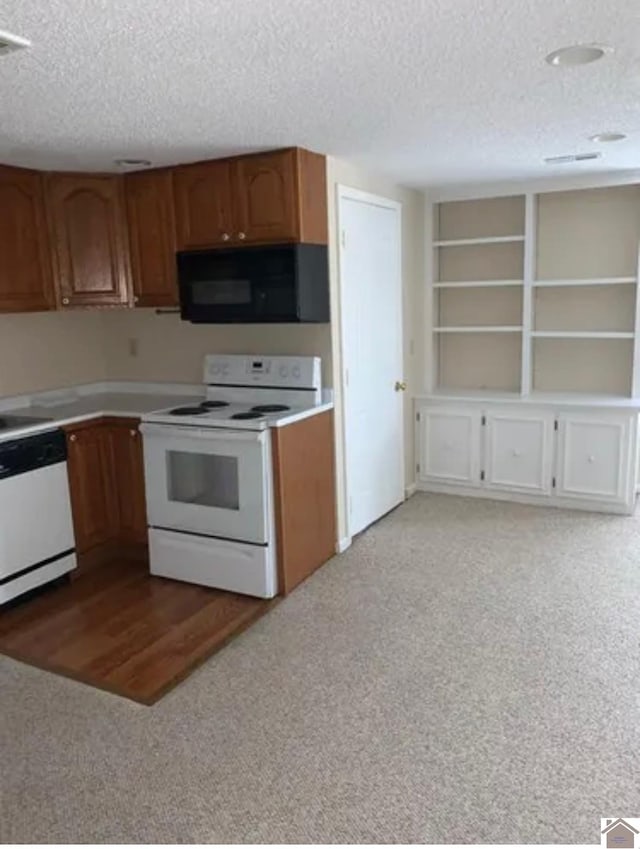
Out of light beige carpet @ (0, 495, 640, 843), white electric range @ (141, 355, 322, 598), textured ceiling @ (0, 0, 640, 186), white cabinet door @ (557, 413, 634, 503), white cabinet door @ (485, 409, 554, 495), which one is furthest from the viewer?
white cabinet door @ (485, 409, 554, 495)

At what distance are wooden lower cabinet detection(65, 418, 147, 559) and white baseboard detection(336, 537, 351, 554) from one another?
116 cm

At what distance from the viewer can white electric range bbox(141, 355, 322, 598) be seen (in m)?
3.44

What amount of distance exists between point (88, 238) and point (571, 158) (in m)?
2.84

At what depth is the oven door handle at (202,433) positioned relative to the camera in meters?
3.36

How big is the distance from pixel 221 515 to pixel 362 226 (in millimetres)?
1915

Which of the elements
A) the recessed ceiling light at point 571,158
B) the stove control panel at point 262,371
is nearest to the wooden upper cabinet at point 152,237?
the stove control panel at point 262,371

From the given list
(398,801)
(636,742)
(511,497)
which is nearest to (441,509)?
(511,497)

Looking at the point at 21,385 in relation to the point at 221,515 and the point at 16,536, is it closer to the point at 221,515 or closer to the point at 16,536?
the point at 16,536

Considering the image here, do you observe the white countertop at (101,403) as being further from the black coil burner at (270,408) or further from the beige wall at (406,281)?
the beige wall at (406,281)

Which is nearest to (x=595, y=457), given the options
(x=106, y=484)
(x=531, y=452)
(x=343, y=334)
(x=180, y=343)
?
(x=531, y=452)

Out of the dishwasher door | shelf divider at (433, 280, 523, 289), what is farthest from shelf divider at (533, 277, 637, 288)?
the dishwasher door

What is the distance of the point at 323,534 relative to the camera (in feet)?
13.0

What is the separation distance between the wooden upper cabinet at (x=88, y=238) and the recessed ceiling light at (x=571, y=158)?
8.26 ft

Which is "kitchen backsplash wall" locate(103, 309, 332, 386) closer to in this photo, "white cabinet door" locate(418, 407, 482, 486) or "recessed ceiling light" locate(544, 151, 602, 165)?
"white cabinet door" locate(418, 407, 482, 486)
